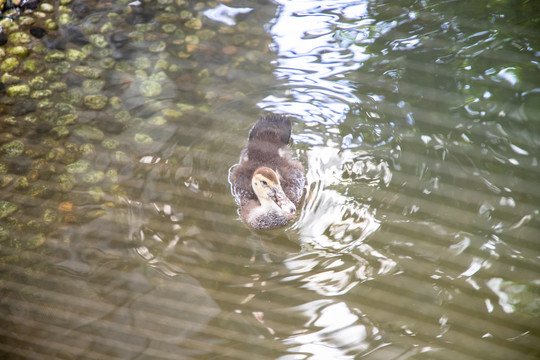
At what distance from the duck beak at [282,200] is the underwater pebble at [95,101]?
126 centimetres

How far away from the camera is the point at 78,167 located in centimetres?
246

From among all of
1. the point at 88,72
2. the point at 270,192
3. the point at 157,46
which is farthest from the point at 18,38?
the point at 270,192

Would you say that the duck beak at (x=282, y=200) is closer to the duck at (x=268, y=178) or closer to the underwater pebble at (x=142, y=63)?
the duck at (x=268, y=178)

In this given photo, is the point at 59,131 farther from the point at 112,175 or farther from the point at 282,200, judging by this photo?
the point at 282,200

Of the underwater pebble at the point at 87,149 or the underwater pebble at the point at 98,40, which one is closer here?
the underwater pebble at the point at 87,149

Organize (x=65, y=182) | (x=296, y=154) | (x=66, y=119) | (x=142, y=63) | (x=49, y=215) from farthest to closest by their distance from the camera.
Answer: (x=142, y=63) < (x=66, y=119) < (x=296, y=154) < (x=65, y=182) < (x=49, y=215)

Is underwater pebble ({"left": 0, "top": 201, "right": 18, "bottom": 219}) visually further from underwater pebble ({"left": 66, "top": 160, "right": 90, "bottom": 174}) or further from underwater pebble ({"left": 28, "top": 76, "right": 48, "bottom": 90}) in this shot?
underwater pebble ({"left": 28, "top": 76, "right": 48, "bottom": 90})

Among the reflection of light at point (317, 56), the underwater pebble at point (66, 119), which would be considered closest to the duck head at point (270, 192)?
the reflection of light at point (317, 56)

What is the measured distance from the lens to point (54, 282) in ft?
6.91

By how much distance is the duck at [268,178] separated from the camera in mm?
2225

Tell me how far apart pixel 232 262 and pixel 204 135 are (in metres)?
0.82

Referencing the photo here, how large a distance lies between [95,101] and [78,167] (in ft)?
1.58

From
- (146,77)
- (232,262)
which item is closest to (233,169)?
(232,262)

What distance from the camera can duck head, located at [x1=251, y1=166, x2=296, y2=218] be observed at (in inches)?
86.1
